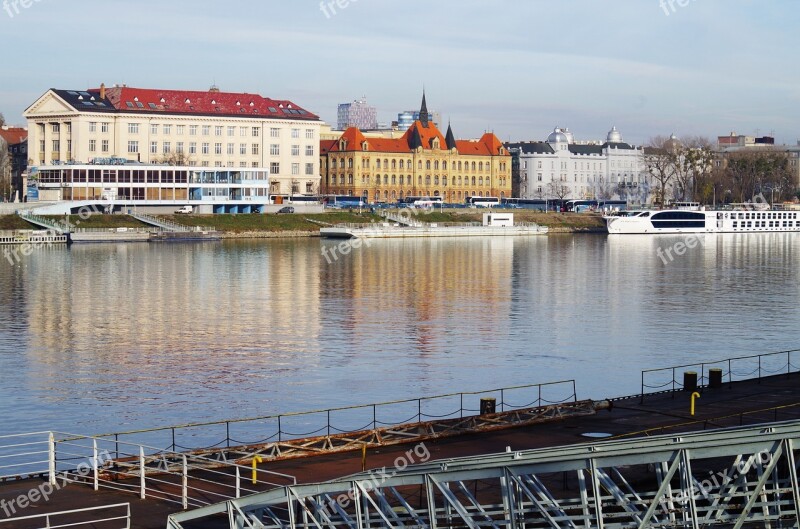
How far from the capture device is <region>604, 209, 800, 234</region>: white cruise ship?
534 feet

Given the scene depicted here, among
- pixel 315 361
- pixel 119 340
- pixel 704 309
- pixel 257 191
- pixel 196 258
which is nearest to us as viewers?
pixel 315 361

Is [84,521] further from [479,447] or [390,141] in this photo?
[390,141]

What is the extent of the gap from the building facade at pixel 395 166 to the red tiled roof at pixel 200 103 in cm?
2029

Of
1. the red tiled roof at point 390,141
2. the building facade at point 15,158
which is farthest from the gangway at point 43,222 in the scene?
the red tiled roof at point 390,141

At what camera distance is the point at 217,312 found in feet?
215

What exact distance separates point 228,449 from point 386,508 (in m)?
10.1

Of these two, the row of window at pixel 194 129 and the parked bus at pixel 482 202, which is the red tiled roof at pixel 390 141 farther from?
the row of window at pixel 194 129

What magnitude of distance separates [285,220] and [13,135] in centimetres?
5608

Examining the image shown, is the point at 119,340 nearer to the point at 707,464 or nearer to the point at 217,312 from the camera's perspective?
the point at 217,312

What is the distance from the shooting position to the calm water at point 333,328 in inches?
1677

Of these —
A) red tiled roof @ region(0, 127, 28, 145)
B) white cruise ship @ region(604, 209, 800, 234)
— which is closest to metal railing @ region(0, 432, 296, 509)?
white cruise ship @ region(604, 209, 800, 234)

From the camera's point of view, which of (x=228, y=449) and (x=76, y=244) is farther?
(x=76, y=244)

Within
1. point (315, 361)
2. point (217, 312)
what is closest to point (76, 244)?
point (217, 312)

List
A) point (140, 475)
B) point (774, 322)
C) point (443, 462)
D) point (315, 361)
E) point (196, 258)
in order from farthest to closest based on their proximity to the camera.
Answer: point (196, 258) → point (774, 322) → point (315, 361) → point (140, 475) → point (443, 462)
